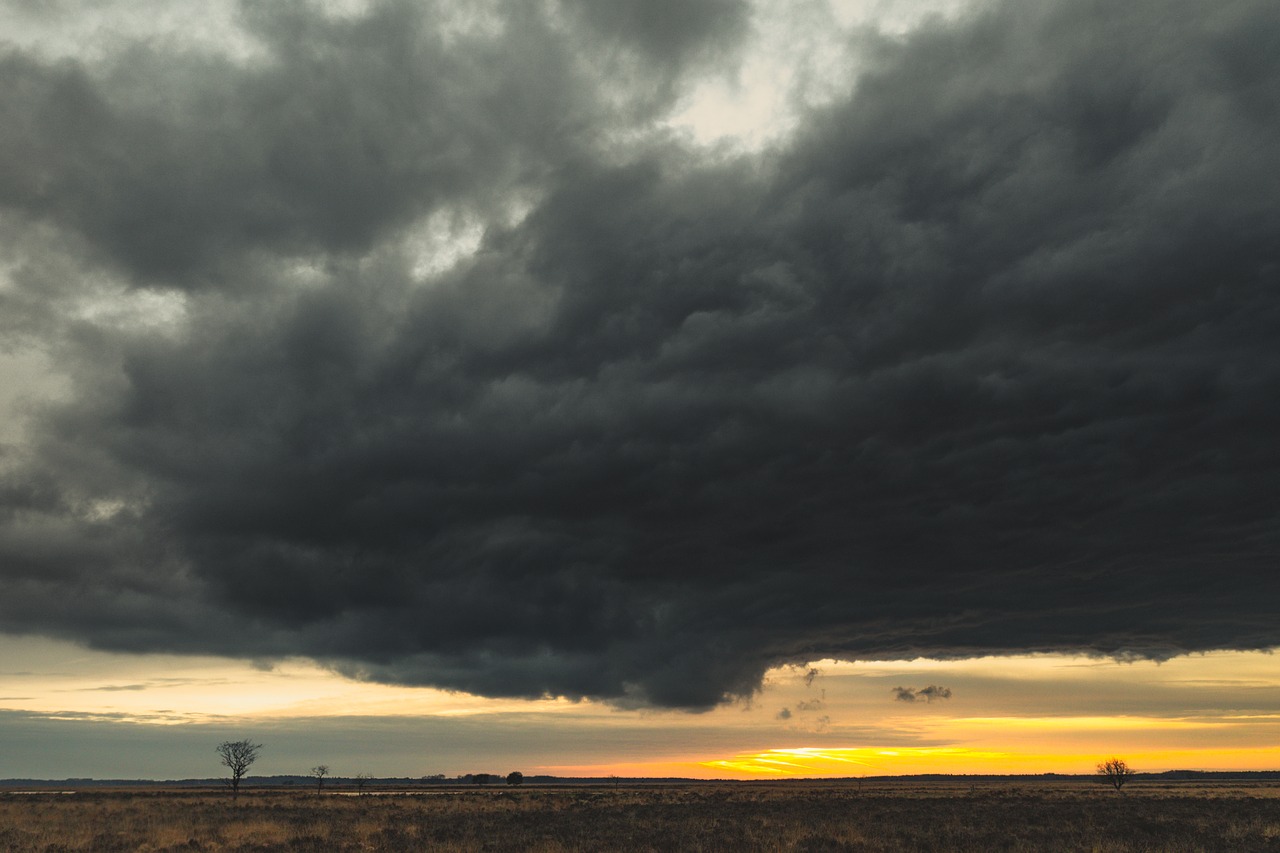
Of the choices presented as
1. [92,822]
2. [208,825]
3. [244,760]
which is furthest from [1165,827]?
[244,760]

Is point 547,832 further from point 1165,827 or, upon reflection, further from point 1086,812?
point 1086,812

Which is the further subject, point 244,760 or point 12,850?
point 244,760

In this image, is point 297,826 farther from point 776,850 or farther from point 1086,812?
point 1086,812

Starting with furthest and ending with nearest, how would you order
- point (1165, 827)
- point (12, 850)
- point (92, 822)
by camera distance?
point (92, 822) → point (1165, 827) → point (12, 850)

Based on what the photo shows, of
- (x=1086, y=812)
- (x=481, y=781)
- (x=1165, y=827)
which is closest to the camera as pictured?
(x=1165, y=827)

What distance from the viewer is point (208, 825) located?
Result: 46.8 m

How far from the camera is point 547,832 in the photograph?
4162 cm

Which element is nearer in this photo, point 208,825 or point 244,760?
point 208,825

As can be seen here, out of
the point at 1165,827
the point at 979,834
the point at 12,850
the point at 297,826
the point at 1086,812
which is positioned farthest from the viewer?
the point at 1086,812

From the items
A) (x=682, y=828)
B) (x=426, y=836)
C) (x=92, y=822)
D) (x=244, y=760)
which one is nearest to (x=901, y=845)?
(x=682, y=828)

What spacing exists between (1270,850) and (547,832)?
96.7 ft

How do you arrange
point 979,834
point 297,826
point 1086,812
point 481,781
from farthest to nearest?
point 481,781 → point 1086,812 → point 297,826 → point 979,834

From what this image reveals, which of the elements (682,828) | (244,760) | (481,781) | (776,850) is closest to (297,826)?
(682,828)

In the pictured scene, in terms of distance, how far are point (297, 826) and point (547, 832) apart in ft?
47.3
